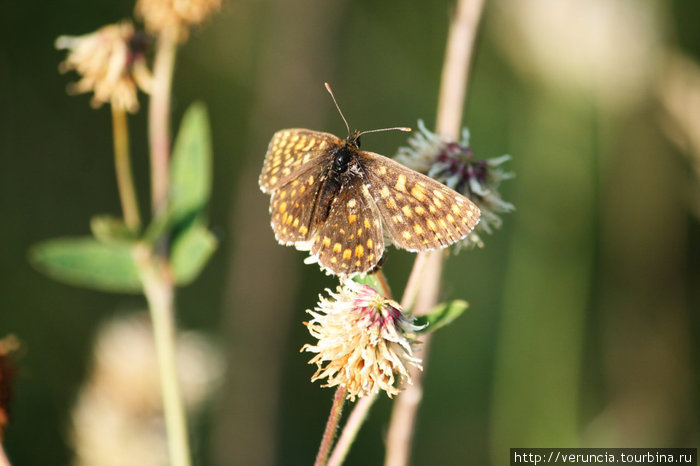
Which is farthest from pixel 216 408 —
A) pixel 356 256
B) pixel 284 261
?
pixel 356 256

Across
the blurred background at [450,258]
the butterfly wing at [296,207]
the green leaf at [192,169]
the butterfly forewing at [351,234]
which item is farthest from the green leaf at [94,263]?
the blurred background at [450,258]

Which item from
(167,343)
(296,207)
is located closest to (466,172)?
(296,207)

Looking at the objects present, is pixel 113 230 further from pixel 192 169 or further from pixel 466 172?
pixel 466 172

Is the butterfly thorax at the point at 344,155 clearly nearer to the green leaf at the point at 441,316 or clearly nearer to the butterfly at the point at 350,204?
the butterfly at the point at 350,204

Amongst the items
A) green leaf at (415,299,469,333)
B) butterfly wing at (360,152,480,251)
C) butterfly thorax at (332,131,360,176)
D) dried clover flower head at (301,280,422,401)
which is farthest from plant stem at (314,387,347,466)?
butterfly thorax at (332,131,360,176)

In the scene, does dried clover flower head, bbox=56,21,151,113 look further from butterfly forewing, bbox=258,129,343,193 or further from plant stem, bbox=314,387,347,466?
plant stem, bbox=314,387,347,466

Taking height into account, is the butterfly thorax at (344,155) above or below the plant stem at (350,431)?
above

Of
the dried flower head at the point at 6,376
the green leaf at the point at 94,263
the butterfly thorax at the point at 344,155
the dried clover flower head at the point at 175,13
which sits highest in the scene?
the dried clover flower head at the point at 175,13

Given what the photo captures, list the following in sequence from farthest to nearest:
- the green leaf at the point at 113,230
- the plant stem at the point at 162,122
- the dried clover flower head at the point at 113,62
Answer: the dried clover flower head at the point at 113,62 < the plant stem at the point at 162,122 < the green leaf at the point at 113,230
